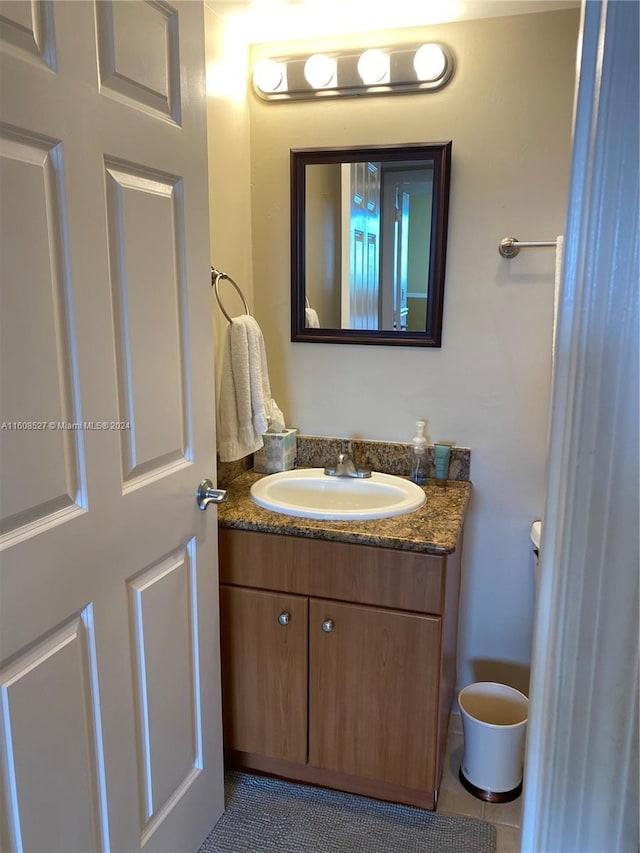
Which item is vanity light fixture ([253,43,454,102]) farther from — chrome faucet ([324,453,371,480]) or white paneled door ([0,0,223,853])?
chrome faucet ([324,453,371,480])

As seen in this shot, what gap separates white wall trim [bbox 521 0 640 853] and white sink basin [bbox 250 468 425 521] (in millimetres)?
1371

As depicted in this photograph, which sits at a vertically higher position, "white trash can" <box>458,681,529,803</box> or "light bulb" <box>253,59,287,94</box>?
"light bulb" <box>253,59,287,94</box>

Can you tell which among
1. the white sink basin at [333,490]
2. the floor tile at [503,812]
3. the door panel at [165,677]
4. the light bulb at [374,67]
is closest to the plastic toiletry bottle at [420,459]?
the white sink basin at [333,490]

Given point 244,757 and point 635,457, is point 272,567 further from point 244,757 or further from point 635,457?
point 635,457

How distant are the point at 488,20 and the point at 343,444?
135cm

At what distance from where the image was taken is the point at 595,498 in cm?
45

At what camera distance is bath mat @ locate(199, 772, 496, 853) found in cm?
167

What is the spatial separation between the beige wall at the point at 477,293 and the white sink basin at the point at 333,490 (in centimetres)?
20

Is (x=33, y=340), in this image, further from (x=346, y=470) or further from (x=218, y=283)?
(x=346, y=470)

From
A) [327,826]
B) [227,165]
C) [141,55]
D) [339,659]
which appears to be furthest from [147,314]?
[327,826]

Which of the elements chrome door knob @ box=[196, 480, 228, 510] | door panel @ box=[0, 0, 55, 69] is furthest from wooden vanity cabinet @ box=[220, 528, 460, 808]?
door panel @ box=[0, 0, 55, 69]

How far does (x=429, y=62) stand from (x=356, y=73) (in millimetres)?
221

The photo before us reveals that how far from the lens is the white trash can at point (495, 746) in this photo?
176 cm

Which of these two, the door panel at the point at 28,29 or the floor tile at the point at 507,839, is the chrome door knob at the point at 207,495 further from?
the floor tile at the point at 507,839
